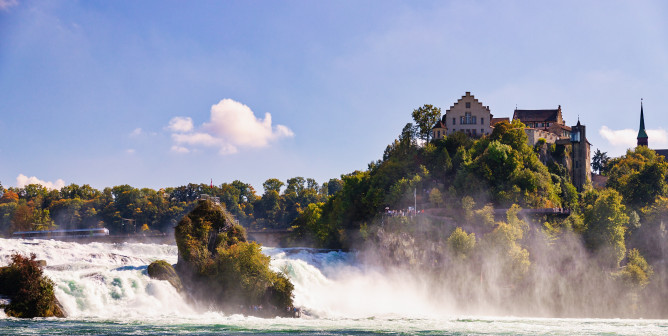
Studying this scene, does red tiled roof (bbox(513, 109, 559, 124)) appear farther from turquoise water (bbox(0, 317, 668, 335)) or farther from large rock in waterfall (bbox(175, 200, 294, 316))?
large rock in waterfall (bbox(175, 200, 294, 316))

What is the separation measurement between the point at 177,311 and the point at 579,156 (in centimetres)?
7532

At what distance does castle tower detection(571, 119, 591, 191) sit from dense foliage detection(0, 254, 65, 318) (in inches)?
3223

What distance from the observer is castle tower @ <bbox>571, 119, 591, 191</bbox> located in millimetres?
107925

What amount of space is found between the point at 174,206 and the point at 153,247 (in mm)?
96327

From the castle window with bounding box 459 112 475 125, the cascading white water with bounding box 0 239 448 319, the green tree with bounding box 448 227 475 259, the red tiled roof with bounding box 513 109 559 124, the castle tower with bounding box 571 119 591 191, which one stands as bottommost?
the cascading white water with bounding box 0 239 448 319

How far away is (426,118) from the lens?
350 feet

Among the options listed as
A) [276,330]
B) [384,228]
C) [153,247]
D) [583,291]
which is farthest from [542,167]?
[276,330]

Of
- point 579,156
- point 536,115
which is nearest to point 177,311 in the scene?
point 579,156

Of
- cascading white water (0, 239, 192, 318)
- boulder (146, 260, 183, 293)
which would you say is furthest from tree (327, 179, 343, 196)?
boulder (146, 260, 183, 293)

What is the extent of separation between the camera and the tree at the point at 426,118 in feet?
349

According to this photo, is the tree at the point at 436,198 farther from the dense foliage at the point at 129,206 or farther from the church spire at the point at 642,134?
the church spire at the point at 642,134

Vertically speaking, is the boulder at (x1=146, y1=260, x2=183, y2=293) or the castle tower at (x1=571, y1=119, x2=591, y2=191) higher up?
the castle tower at (x1=571, y1=119, x2=591, y2=191)

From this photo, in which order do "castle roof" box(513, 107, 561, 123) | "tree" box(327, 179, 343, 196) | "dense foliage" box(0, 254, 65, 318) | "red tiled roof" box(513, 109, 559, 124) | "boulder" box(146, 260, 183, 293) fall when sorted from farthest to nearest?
"tree" box(327, 179, 343, 196) → "red tiled roof" box(513, 109, 559, 124) → "castle roof" box(513, 107, 561, 123) → "boulder" box(146, 260, 183, 293) → "dense foliage" box(0, 254, 65, 318)

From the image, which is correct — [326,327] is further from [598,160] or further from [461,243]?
[598,160]
